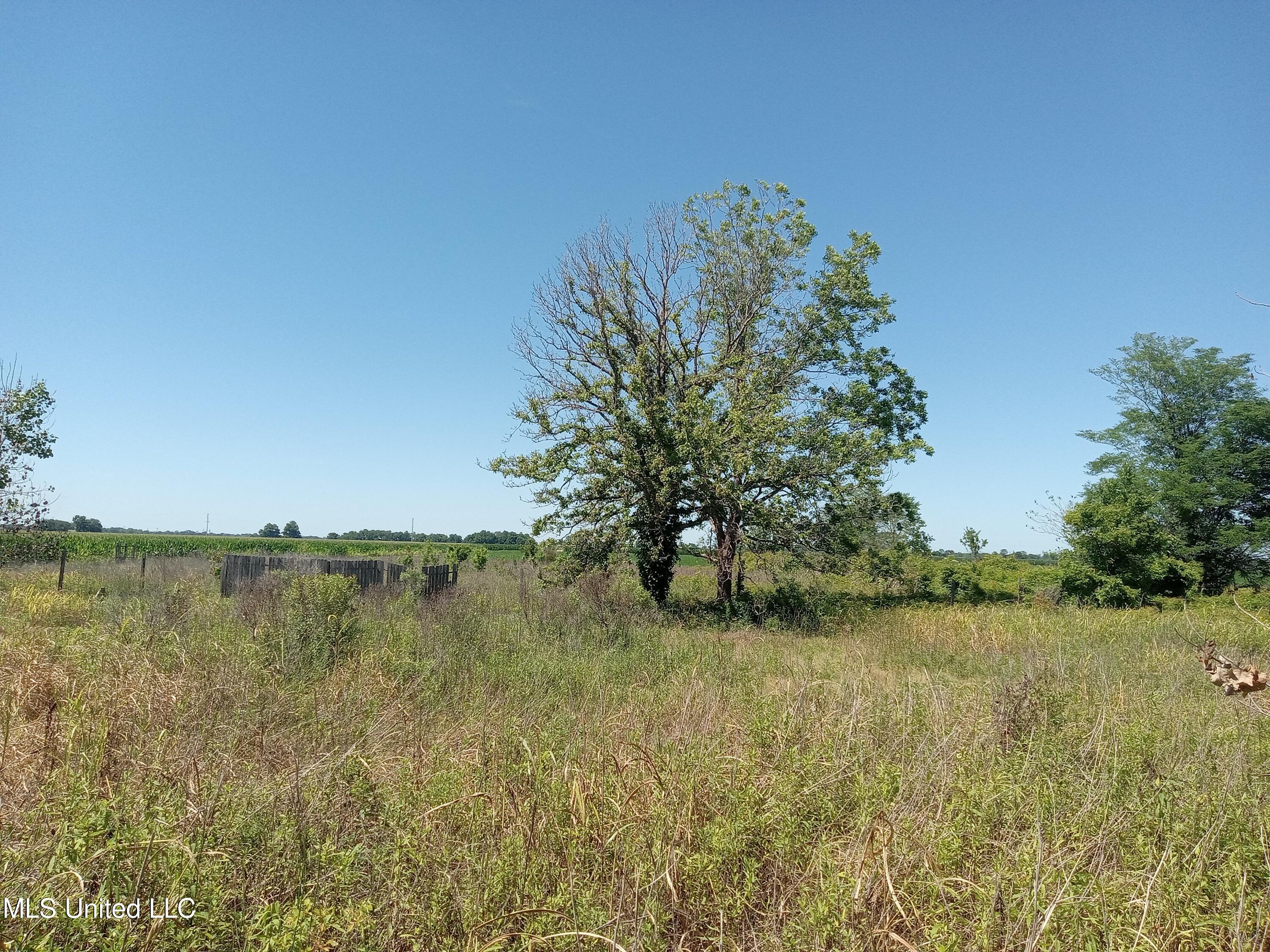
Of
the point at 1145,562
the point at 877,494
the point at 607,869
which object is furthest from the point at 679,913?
the point at 1145,562

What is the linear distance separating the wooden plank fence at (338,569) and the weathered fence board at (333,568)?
0.4 inches

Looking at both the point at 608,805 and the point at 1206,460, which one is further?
the point at 1206,460

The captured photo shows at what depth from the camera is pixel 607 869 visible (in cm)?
289

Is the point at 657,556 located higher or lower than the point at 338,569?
higher

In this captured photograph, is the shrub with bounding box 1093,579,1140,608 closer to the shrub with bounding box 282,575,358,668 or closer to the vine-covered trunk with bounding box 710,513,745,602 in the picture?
the vine-covered trunk with bounding box 710,513,745,602

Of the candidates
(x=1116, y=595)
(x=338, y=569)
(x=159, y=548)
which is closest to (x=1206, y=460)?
(x=1116, y=595)

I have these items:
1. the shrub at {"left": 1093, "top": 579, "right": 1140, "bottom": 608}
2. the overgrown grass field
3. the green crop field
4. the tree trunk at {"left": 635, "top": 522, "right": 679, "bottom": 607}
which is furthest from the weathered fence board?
the shrub at {"left": 1093, "top": 579, "right": 1140, "bottom": 608}

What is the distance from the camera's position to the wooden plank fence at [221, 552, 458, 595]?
585 inches

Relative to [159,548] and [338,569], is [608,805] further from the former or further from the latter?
[159,548]

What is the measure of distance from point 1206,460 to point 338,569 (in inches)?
1248

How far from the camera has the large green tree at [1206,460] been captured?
2516 centimetres

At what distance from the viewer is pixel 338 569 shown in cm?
1450

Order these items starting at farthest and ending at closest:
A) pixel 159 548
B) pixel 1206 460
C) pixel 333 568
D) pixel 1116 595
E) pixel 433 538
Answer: pixel 433 538 → pixel 159 548 → pixel 1206 460 → pixel 1116 595 → pixel 333 568

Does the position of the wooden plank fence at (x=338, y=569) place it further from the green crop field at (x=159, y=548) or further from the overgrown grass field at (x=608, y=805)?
the overgrown grass field at (x=608, y=805)
